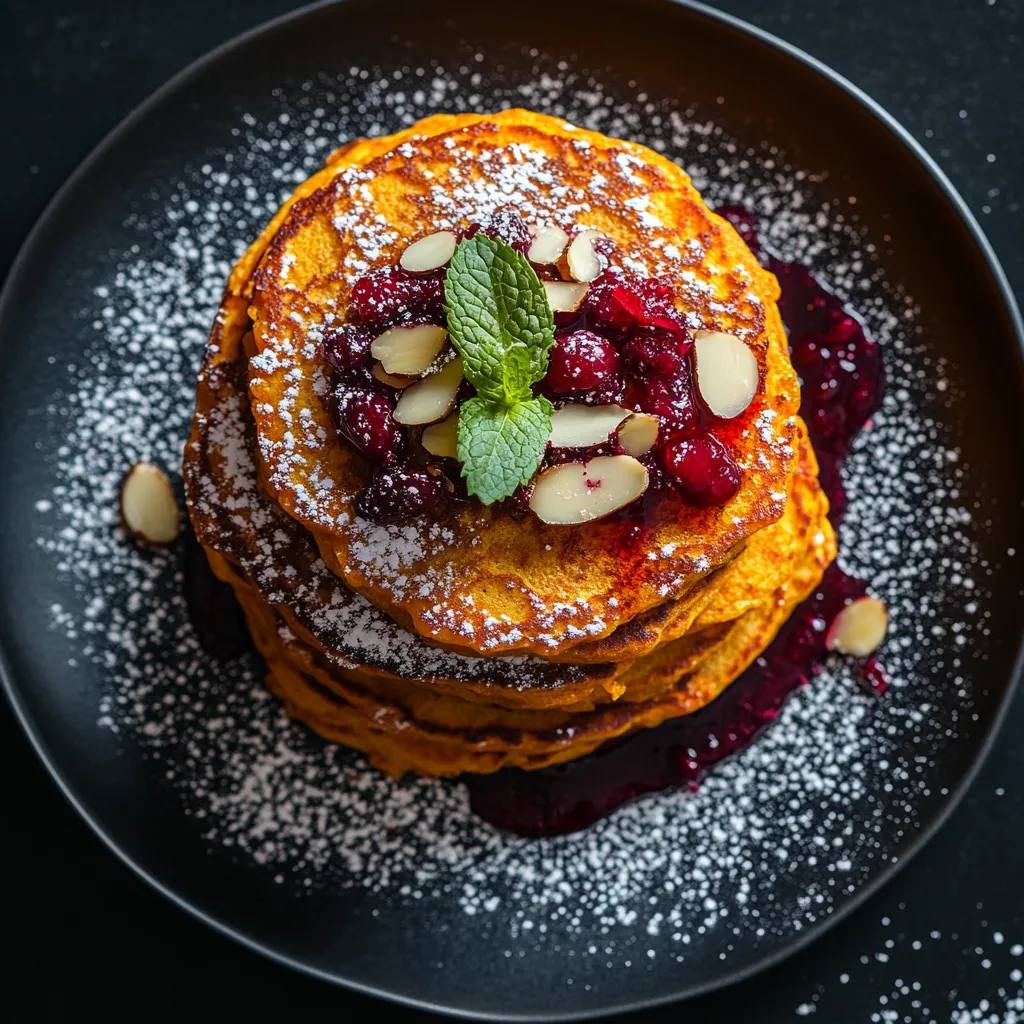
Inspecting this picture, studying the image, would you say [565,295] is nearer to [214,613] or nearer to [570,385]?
[570,385]

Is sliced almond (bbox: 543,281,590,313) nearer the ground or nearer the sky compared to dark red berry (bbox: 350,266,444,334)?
nearer the ground

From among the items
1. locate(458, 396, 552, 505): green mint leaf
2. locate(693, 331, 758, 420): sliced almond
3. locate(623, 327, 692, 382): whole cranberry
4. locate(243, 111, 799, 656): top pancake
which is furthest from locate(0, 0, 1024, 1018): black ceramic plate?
locate(458, 396, 552, 505): green mint leaf

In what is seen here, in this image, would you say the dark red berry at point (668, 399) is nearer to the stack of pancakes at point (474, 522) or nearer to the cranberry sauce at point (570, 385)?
the cranberry sauce at point (570, 385)

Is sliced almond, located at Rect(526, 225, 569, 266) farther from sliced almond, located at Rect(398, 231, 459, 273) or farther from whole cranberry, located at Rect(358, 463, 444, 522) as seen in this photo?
whole cranberry, located at Rect(358, 463, 444, 522)

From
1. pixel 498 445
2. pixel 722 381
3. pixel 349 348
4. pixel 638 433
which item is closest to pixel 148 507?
pixel 349 348

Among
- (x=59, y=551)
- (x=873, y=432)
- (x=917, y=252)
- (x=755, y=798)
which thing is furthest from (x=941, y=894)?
(x=59, y=551)

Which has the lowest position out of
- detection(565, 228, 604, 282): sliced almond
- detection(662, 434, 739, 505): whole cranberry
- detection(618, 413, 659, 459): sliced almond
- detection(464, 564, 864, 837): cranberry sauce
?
detection(464, 564, 864, 837): cranberry sauce
